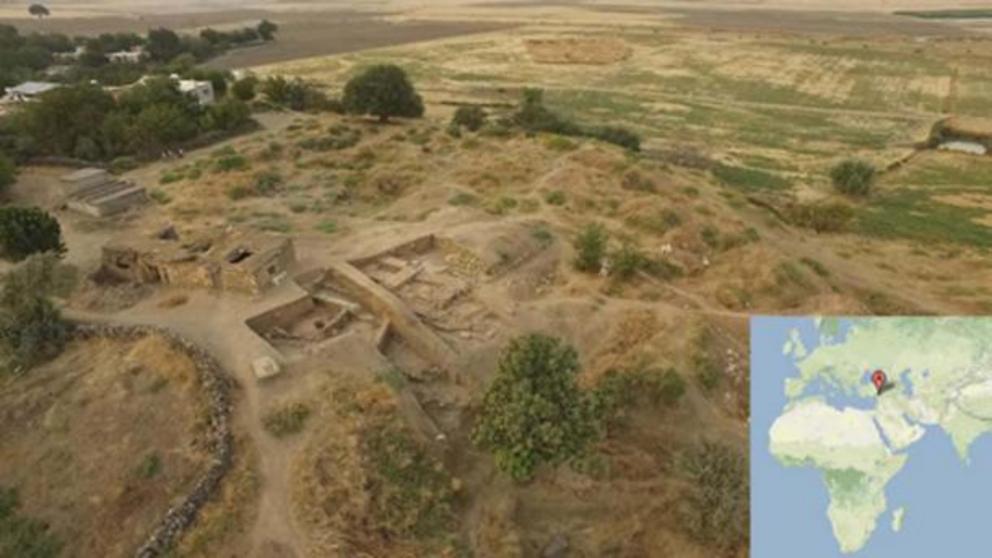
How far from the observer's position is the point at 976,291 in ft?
111

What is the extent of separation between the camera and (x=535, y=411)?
20.3 meters

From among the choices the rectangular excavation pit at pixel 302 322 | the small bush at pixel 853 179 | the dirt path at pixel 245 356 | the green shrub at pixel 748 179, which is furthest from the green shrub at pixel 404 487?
the small bush at pixel 853 179

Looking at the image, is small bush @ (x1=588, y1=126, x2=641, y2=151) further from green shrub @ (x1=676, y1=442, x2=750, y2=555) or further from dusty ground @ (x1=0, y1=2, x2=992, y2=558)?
green shrub @ (x1=676, y1=442, x2=750, y2=555)

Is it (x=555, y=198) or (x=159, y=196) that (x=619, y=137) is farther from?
(x=159, y=196)

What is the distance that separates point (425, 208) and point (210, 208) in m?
12.3

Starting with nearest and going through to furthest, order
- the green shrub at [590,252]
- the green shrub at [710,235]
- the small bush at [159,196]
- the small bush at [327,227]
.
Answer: the green shrub at [590,252], the green shrub at [710,235], the small bush at [327,227], the small bush at [159,196]

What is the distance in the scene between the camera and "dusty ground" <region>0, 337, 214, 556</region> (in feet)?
65.7

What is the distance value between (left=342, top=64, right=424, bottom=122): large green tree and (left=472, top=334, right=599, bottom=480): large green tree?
3986cm

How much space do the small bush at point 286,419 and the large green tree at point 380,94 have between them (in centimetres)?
3904

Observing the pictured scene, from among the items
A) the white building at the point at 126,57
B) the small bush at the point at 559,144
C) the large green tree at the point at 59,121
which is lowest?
the small bush at the point at 559,144

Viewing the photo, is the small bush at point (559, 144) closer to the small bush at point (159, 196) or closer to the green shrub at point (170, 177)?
the green shrub at point (170, 177)

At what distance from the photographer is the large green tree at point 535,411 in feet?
66.5

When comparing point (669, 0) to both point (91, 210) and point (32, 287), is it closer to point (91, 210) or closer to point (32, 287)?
point (91, 210)

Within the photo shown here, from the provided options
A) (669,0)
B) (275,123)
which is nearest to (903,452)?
(275,123)
